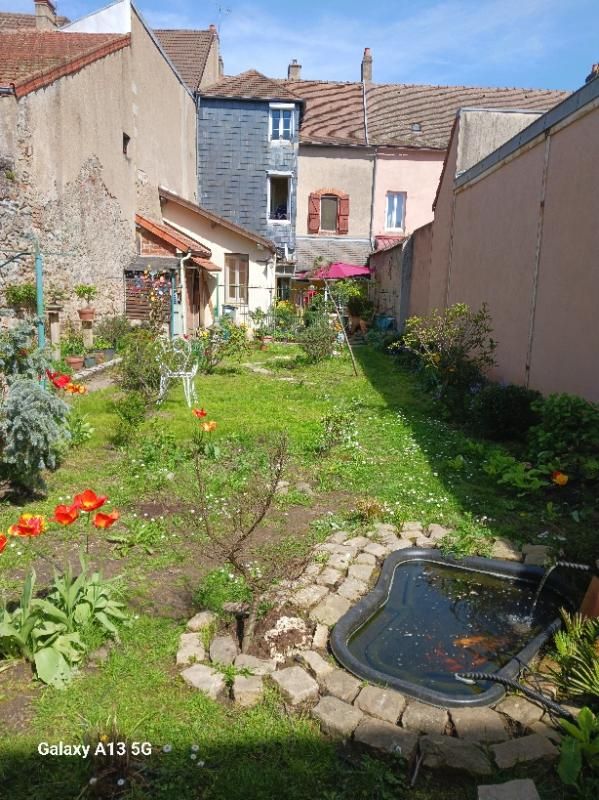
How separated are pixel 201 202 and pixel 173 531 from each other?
2029 centimetres

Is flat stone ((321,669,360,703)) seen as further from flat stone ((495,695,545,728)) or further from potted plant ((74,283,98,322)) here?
potted plant ((74,283,98,322))

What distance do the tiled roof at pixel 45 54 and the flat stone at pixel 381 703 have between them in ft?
35.8

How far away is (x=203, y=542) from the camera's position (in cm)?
479

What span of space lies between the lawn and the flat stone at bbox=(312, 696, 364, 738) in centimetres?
6

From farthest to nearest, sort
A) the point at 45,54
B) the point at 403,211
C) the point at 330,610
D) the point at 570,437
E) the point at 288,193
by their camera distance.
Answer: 1. the point at 403,211
2. the point at 288,193
3. the point at 45,54
4. the point at 570,437
5. the point at 330,610

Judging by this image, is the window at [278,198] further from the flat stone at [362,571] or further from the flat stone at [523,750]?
the flat stone at [523,750]

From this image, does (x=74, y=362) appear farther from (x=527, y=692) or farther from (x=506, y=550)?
(x=527, y=692)

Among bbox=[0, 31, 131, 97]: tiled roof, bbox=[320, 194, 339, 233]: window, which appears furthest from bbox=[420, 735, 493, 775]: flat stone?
bbox=[320, 194, 339, 233]: window

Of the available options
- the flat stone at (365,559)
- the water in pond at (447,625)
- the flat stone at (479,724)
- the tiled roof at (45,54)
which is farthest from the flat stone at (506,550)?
the tiled roof at (45,54)

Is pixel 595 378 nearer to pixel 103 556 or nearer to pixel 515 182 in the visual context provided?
pixel 515 182

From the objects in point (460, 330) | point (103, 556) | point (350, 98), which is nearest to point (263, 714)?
point (103, 556)

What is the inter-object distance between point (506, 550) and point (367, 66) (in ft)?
93.9

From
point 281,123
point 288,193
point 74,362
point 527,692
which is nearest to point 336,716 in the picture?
point 527,692

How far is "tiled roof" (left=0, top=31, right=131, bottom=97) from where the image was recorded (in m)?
10.5
